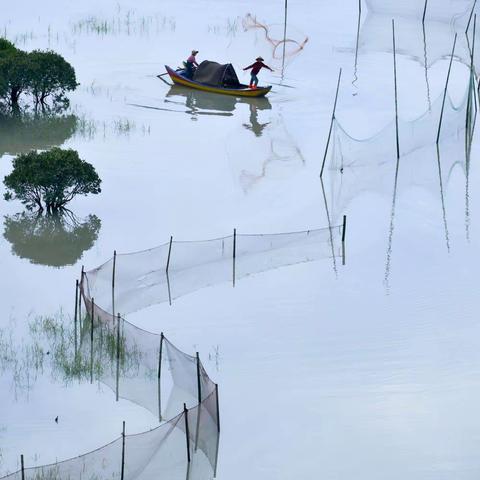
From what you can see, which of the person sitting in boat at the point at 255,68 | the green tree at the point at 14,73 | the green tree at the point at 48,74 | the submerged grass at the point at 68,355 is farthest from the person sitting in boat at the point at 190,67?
the submerged grass at the point at 68,355

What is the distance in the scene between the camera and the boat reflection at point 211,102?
27.0m

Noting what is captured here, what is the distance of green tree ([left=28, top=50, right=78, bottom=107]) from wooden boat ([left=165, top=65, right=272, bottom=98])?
3.13 m

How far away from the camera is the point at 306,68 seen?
106ft

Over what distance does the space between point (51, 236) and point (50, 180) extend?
2.94 ft

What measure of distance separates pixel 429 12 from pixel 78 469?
31.6 metres

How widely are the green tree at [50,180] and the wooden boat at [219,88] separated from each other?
9.59m

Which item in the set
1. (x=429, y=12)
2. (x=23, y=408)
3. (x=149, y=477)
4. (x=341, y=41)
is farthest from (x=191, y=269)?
(x=429, y=12)

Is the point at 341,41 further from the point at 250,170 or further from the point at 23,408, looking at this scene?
the point at 23,408

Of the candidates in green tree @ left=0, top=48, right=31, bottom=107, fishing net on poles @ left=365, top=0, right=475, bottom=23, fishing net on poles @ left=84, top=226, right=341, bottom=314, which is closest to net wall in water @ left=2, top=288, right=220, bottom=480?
fishing net on poles @ left=84, top=226, right=341, bottom=314

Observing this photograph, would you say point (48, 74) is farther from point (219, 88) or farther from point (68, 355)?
point (68, 355)

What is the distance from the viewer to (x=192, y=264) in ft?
53.7

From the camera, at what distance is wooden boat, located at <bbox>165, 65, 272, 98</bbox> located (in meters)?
28.0

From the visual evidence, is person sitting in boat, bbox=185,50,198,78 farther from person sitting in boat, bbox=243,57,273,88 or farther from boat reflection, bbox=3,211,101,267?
boat reflection, bbox=3,211,101,267

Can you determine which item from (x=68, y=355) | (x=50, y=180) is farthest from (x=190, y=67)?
(x=68, y=355)
